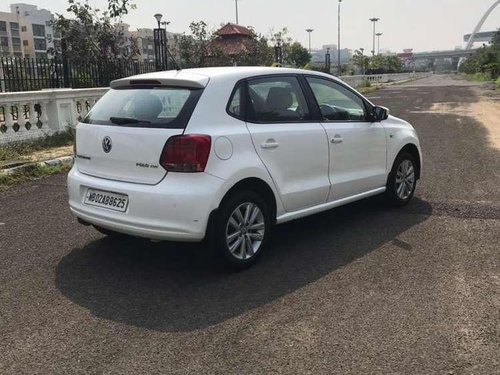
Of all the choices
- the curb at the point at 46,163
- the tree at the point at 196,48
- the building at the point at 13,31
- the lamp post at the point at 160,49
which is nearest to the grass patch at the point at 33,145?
the curb at the point at 46,163

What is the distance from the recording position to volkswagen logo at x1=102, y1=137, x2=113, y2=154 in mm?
4504

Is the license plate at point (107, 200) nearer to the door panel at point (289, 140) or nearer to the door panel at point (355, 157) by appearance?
the door panel at point (289, 140)

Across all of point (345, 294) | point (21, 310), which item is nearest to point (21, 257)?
point (21, 310)

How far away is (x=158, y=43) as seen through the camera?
1836 centimetres

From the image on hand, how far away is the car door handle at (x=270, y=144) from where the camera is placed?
15.2 feet

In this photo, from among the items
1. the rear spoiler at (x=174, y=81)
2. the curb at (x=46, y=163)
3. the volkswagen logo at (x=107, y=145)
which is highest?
the rear spoiler at (x=174, y=81)

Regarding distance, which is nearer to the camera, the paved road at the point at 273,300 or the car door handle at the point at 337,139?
the paved road at the point at 273,300

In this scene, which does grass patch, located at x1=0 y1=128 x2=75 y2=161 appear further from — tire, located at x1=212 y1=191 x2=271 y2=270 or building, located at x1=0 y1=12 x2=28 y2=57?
building, located at x1=0 y1=12 x2=28 y2=57

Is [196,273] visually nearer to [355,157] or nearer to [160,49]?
[355,157]

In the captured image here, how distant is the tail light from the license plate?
538 millimetres

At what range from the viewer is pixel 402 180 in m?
6.50

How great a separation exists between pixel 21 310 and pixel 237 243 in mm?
1730

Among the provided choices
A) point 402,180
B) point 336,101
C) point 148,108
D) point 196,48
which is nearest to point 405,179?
point 402,180

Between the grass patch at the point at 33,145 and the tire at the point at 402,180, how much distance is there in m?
6.61
